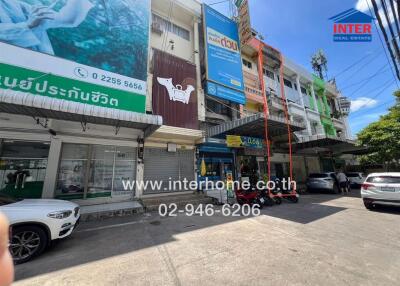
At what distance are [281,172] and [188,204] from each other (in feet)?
36.7

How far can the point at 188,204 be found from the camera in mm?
9930

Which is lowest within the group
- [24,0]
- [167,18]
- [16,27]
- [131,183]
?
[131,183]

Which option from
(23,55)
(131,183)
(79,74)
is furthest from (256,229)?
(23,55)

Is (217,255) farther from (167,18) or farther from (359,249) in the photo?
(167,18)

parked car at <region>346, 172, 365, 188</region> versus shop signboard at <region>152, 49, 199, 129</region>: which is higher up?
shop signboard at <region>152, 49, 199, 129</region>

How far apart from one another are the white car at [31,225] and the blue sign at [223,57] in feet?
35.5

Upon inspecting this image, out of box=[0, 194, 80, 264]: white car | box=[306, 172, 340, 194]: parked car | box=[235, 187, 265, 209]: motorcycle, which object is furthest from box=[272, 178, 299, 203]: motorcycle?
box=[0, 194, 80, 264]: white car

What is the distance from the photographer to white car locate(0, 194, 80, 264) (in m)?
4.04

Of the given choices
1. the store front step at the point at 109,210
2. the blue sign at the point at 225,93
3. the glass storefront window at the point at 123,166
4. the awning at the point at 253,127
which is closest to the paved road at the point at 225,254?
the store front step at the point at 109,210

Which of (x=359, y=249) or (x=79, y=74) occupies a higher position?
(x=79, y=74)

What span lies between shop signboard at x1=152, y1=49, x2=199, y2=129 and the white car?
281 inches

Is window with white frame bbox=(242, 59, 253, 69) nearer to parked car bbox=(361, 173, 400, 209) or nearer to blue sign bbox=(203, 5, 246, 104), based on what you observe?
blue sign bbox=(203, 5, 246, 104)

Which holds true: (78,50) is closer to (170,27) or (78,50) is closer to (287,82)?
(170,27)

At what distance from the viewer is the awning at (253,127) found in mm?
9855
